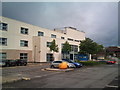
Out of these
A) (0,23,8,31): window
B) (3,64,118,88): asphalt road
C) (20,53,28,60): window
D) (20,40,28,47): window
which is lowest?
(3,64,118,88): asphalt road

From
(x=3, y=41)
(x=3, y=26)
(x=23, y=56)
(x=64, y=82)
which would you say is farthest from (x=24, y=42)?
(x=64, y=82)

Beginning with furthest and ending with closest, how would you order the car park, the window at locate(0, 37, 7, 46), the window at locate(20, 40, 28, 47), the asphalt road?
the window at locate(20, 40, 28, 47) < the window at locate(0, 37, 7, 46) < the car park < the asphalt road

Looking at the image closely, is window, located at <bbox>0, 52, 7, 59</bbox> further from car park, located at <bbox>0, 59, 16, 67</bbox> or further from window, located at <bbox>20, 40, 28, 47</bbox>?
window, located at <bbox>20, 40, 28, 47</bbox>

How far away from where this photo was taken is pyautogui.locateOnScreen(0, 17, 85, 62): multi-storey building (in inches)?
1447

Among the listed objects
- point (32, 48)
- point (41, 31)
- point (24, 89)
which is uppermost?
point (41, 31)

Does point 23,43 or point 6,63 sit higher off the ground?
point 23,43

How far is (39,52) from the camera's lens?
43.7 meters

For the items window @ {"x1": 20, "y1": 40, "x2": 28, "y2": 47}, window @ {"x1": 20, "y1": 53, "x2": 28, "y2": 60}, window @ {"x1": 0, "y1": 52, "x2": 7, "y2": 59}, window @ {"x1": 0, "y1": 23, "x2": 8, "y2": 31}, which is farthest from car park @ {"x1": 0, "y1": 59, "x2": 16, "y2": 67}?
window @ {"x1": 20, "y1": 40, "x2": 28, "y2": 47}

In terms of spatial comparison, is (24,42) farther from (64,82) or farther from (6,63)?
(64,82)

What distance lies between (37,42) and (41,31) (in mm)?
5497

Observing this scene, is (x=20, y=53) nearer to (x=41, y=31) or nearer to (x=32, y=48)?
(x=32, y=48)

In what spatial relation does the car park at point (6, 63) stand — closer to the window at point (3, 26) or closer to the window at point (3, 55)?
the window at point (3, 55)

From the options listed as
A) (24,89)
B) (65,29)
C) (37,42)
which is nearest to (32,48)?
(37,42)

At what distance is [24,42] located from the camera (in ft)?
139
